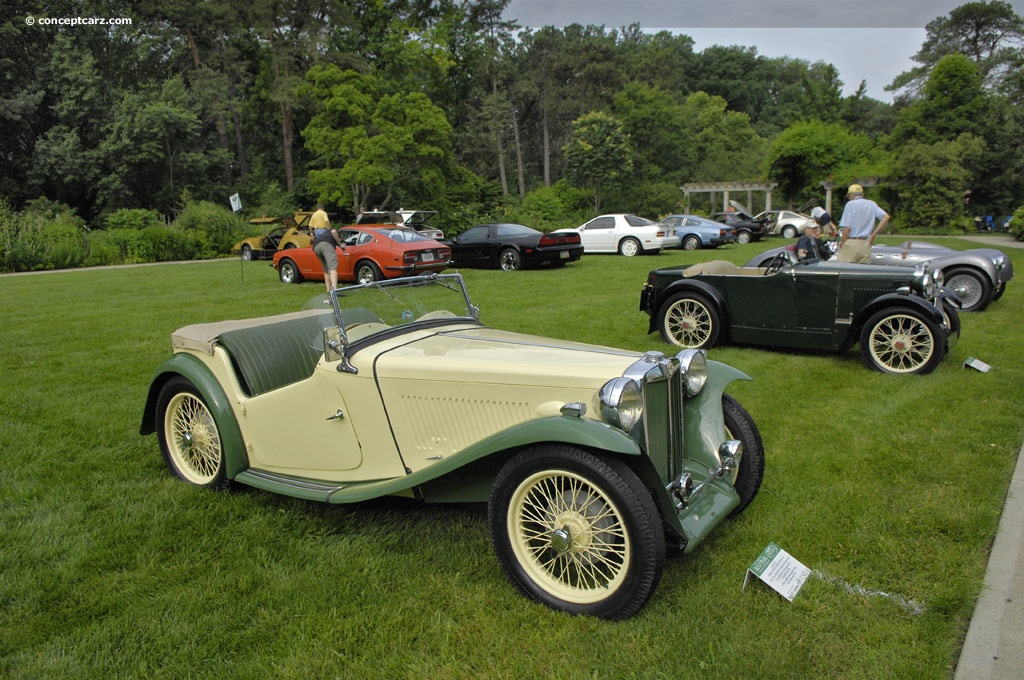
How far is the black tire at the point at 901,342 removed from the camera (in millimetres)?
6227

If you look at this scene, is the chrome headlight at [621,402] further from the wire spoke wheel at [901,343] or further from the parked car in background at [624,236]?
the parked car in background at [624,236]

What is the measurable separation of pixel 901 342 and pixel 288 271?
1276 cm

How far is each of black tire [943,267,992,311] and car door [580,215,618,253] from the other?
11988 millimetres

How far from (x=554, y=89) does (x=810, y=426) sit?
148 ft

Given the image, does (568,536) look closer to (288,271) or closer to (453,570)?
(453,570)

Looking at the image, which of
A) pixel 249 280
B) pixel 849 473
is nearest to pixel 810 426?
pixel 849 473

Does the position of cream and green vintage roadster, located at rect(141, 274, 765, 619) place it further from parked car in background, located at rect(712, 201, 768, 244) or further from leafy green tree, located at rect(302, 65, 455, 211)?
leafy green tree, located at rect(302, 65, 455, 211)

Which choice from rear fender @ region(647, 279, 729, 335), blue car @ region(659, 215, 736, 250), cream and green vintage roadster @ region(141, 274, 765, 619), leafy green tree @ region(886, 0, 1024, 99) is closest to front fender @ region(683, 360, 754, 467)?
cream and green vintage roadster @ region(141, 274, 765, 619)

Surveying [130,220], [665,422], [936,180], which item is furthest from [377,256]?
[936,180]

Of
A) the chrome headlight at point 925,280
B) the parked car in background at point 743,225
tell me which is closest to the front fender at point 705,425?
the chrome headlight at point 925,280

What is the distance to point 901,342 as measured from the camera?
20.8ft

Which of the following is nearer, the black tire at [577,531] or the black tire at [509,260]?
the black tire at [577,531]

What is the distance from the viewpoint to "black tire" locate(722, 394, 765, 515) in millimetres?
3449

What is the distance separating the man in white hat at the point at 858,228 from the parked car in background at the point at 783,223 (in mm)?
21679
